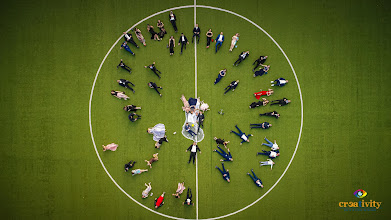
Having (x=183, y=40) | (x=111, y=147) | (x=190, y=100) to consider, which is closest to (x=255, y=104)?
(x=190, y=100)

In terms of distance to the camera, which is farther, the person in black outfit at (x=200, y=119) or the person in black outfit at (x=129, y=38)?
the person in black outfit at (x=200, y=119)

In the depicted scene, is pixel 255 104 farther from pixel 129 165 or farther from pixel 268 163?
pixel 129 165

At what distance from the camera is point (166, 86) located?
53.7 feet

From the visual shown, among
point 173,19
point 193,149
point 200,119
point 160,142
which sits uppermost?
point 173,19

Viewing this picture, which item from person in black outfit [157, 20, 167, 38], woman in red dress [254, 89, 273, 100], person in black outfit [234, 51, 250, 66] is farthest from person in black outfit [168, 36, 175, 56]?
woman in red dress [254, 89, 273, 100]

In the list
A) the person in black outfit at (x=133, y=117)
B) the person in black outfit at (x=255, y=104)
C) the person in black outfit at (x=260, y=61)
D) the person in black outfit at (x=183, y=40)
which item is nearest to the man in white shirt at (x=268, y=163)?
the person in black outfit at (x=255, y=104)

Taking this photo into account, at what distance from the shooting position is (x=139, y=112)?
1631 centimetres

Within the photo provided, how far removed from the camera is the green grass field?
16.3 meters

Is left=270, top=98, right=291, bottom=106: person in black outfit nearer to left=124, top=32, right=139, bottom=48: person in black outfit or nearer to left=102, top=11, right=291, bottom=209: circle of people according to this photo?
left=102, top=11, right=291, bottom=209: circle of people

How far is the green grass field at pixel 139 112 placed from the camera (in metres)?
16.3

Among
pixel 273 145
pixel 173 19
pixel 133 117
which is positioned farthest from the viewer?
pixel 133 117

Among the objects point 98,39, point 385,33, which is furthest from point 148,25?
point 385,33

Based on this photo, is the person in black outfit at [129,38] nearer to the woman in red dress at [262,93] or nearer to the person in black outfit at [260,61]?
the person in black outfit at [260,61]

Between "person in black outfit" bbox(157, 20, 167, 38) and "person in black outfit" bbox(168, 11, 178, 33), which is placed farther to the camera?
"person in black outfit" bbox(157, 20, 167, 38)
